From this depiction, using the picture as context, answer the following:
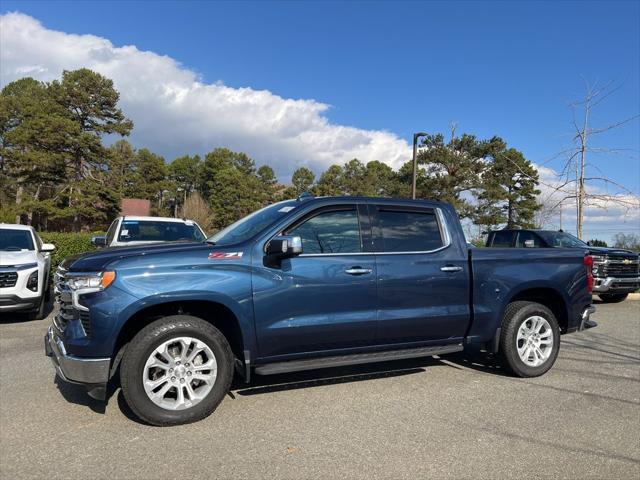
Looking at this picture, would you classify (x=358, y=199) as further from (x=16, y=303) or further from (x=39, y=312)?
(x=39, y=312)

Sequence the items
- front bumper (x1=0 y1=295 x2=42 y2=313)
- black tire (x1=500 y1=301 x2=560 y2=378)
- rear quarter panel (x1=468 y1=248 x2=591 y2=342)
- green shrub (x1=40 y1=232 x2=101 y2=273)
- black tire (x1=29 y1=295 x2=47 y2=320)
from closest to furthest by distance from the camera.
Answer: rear quarter panel (x1=468 y1=248 x2=591 y2=342) < black tire (x1=500 y1=301 x2=560 y2=378) < front bumper (x1=0 y1=295 x2=42 y2=313) < black tire (x1=29 y1=295 x2=47 y2=320) < green shrub (x1=40 y1=232 x2=101 y2=273)

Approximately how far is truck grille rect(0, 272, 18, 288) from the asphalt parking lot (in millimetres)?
2944

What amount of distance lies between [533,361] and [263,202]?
5098 centimetres

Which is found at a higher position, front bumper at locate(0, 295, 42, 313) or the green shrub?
the green shrub

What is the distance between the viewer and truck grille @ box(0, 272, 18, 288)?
26.3 feet

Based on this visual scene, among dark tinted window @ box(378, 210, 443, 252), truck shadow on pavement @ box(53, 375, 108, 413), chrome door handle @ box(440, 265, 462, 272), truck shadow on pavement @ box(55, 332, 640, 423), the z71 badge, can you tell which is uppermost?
dark tinted window @ box(378, 210, 443, 252)

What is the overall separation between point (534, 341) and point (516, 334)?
0.31 metres

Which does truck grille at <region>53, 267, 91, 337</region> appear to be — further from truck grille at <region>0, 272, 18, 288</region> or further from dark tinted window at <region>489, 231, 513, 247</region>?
dark tinted window at <region>489, 231, 513, 247</region>

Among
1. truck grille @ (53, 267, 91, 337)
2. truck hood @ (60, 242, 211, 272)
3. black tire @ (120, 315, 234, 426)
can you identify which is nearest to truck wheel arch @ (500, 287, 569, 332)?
black tire @ (120, 315, 234, 426)

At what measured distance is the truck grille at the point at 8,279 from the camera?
802 cm

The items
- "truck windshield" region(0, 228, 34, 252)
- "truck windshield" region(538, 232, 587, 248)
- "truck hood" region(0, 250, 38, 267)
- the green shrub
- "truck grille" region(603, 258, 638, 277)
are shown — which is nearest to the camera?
"truck hood" region(0, 250, 38, 267)

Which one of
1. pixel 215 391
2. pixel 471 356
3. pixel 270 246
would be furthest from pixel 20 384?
pixel 471 356

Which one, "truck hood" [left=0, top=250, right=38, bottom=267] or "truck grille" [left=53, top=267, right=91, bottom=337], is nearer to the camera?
"truck grille" [left=53, top=267, right=91, bottom=337]

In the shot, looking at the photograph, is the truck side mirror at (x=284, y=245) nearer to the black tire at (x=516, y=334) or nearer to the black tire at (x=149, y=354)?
the black tire at (x=149, y=354)
